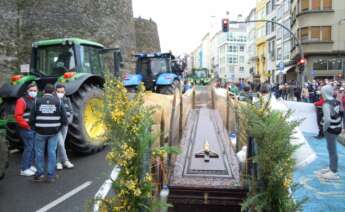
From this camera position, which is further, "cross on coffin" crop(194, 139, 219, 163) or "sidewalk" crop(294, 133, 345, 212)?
"sidewalk" crop(294, 133, 345, 212)

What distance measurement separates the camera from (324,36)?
38562mm

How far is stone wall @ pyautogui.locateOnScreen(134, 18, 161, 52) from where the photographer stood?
1725 inches

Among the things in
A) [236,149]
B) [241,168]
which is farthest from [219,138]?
[241,168]

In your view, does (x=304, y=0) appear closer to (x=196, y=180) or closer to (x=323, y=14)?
(x=323, y=14)

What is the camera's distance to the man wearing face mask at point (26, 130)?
7270 millimetres

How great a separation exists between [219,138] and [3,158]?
3341 millimetres

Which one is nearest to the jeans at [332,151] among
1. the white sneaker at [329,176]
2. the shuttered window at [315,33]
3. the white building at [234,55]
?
the white sneaker at [329,176]

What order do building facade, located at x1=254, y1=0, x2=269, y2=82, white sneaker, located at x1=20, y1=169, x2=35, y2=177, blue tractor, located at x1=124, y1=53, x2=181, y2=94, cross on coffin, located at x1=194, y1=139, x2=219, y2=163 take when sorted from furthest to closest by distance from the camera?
building facade, located at x1=254, y1=0, x2=269, y2=82, blue tractor, located at x1=124, y1=53, x2=181, y2=94, white sneaker, located at x1=20, y1=169, x2=35, y2=177, cross on coffin, located at x1=194, y1=139, x2=219, y2=163

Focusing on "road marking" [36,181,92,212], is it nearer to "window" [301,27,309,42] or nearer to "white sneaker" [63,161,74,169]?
"white sneaker" [63,161,74,169]

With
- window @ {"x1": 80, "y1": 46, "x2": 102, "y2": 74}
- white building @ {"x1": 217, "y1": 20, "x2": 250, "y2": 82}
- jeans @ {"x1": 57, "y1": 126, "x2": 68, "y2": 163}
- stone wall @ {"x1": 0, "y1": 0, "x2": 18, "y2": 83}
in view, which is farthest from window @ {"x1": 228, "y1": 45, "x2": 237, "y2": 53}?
jeans @ {"x1": 57, "y1": 126, "x2": 68, "y2": 163}

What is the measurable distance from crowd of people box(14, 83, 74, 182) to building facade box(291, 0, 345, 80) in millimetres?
34051

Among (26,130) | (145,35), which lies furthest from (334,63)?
(26,130)

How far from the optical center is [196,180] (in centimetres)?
397

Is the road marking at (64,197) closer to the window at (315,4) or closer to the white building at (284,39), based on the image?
the window at (315,4)
